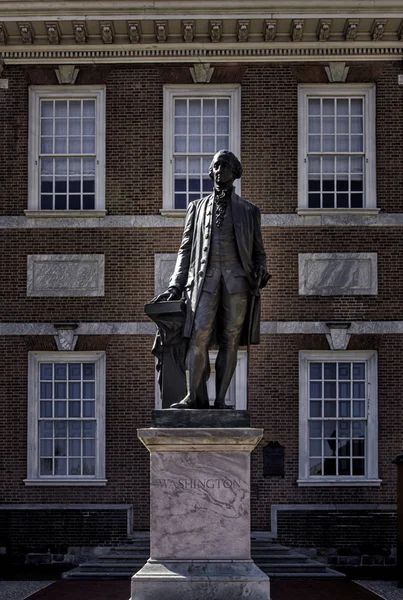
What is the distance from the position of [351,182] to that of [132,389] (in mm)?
4951

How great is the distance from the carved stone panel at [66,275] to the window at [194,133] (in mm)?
1666

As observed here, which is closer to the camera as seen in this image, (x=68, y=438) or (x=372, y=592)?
(x=372, y=592)

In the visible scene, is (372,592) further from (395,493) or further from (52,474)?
(52,474)

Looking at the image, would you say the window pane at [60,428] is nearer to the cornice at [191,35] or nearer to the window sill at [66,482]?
the window sill at [66,482]

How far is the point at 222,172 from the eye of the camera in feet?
37.5

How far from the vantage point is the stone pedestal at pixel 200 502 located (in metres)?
10.6

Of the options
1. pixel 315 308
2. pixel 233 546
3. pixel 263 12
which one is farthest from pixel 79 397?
pixel 233 546

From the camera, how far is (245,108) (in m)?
18.8

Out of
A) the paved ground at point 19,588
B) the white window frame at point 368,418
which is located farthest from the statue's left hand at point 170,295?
the white window frame at point 368,418

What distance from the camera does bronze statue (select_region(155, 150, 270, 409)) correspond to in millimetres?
11125

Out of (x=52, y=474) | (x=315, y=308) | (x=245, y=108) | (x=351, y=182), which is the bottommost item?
(x=52, y=474)

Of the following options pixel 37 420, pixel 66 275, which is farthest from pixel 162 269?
pixel 37 420

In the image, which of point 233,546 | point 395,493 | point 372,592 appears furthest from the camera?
point 395,493

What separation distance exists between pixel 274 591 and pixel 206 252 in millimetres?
6201
